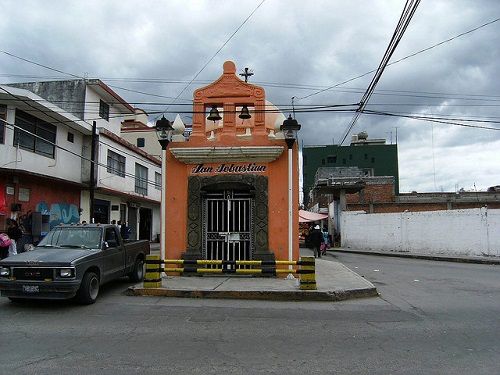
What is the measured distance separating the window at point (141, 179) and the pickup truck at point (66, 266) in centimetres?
2197

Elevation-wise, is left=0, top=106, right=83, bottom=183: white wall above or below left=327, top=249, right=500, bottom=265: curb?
above

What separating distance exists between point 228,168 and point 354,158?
4909 centimetres

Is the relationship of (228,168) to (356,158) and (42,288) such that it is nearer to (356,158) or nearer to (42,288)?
(42,288)

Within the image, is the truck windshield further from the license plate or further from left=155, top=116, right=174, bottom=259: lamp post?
left=155, top=116, right=174, bottom=259: lamp post

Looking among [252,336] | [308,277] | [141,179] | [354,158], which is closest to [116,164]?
[141,179]

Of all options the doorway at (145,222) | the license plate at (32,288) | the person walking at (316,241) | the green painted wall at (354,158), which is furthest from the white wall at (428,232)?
the green painted wall at (354,158)

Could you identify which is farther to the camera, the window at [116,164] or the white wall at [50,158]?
the window at [116,164]

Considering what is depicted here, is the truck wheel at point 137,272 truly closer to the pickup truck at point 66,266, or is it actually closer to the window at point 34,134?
the pickup truck at point 66,266

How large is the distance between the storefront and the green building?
4612 cm

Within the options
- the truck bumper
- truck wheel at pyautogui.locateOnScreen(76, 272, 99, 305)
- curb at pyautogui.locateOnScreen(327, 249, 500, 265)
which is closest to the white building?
the truck bumper

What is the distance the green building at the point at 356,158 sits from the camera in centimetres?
5941

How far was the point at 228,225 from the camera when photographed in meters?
13.7

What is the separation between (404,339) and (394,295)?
4.61m

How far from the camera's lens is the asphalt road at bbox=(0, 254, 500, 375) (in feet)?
18.2
